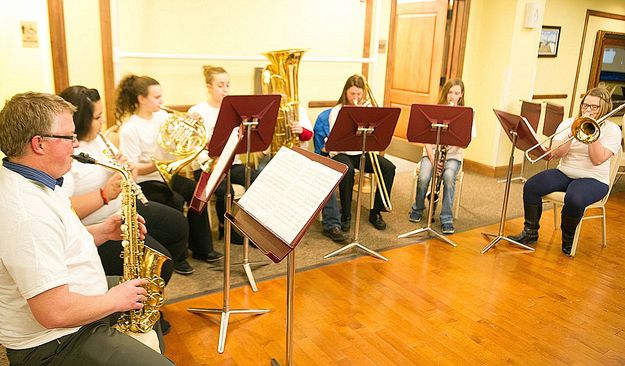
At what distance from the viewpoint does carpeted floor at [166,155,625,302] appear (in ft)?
9.57

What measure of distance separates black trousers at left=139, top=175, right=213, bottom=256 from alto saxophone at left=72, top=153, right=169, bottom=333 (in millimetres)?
1123

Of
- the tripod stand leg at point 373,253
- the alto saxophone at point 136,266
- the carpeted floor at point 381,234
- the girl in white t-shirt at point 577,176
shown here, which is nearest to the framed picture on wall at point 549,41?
the carpeted floor at point 381,234

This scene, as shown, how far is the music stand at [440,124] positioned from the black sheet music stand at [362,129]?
0.24 m

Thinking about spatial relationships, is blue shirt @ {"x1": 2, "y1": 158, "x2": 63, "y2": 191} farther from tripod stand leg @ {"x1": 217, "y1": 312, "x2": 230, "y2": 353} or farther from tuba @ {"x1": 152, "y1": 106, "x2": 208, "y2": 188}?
tuba @ {"x1": 152, "y1": 106, "x2": 208, "y2": 188}

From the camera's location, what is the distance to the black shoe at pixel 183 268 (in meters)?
2.98

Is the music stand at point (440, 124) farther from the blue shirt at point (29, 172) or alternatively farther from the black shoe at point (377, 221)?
the blue shirt at point (29, 172)

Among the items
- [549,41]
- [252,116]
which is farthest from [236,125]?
[549,41]

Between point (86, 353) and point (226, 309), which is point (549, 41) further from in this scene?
point (86, 353)

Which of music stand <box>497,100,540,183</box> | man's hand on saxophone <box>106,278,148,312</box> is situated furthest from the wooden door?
man's hand on saxophone <box>106,278,148,312</box>

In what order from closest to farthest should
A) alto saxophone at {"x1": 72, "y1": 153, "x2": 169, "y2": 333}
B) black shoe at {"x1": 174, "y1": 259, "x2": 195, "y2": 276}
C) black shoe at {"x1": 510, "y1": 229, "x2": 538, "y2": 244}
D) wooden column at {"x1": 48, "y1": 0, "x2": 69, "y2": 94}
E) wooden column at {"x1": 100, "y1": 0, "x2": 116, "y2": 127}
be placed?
1. alto saxophone at {"x1": 72, "y1": 153, "x2": 169, "y2": 333}
2. black shoe at {"x1": 174, "y1": 259, "x2": 195, "y2": 276}
3. wooden column at {"x1": 48, "y1": 0, "x2": 69, "y2": 94}
4. wooden column at {"x1": 100, "y1": 0, "x2": 116, "y2": 127}
5. black shoe at {"x1": 510, "y1": 229, "x2": 538, "y2": 244}

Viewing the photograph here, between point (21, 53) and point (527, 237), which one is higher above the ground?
point (21, 53)

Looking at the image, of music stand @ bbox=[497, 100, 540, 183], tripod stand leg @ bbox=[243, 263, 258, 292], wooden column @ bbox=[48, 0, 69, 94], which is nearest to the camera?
tripod stand leg @ bbox=[243, 263, 258, 292]

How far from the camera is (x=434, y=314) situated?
2676 mm

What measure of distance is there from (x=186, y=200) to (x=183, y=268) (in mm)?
463
